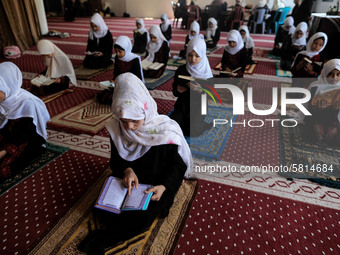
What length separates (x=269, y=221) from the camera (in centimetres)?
138

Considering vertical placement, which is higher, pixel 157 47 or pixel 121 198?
pixel 157 47

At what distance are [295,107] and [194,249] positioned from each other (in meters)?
2.20

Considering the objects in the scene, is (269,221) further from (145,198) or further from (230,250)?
(145,198)

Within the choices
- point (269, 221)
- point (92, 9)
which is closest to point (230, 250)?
point (269, 221)

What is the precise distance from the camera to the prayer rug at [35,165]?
5.33 feet

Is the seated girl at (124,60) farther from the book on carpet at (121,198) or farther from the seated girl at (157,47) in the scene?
the book on carpet at (121,198)

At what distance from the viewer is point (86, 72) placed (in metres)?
3.91

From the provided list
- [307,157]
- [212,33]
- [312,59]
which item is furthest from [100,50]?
[307,157]

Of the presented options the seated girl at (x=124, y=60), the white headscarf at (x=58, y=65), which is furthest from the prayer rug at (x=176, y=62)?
the white headscarf at (x=58, y=65)

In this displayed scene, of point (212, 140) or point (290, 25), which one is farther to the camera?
point (290, 25)

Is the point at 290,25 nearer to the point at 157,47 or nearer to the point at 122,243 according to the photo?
the point at 157,47

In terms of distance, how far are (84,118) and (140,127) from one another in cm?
146

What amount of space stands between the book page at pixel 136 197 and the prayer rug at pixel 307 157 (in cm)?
110

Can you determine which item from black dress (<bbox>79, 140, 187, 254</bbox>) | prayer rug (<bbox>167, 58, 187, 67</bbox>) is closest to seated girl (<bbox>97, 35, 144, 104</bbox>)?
prayer rug (<bbox>167, 58, 187, 67</bbox>)
